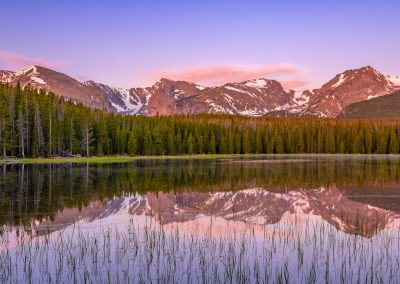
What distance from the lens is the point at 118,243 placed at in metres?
21.0

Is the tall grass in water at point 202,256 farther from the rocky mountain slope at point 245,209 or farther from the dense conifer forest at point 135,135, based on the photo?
the dense conifer forest at point 135,135

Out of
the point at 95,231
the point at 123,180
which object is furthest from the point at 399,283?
the point at 123,180

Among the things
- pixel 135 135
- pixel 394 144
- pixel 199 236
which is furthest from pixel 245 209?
pixel 394 144

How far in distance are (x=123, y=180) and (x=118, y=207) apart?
20.5m

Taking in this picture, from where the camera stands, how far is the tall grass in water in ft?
52.6

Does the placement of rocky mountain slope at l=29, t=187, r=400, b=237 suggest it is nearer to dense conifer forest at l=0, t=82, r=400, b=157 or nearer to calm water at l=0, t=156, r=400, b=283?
calm water at l=0, t=156, r=400, b=283

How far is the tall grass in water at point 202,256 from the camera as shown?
1605cm

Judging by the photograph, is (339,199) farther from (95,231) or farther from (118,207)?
(95,231)

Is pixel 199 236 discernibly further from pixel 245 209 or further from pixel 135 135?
pixel 135 135

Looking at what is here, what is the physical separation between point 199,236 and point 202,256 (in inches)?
158

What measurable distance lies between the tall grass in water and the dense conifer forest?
85733 millimetres

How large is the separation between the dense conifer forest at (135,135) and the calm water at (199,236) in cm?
7205

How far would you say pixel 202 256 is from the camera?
60.7 ft

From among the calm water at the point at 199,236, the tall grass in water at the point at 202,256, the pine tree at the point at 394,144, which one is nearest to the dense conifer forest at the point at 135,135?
the pine tree at the point at 394,144
